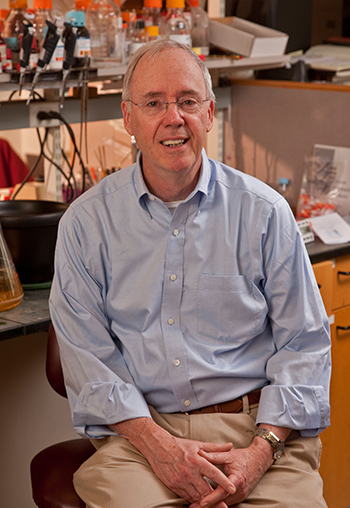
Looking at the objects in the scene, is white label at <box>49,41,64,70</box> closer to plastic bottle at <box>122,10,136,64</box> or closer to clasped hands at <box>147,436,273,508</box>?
plastic bottle at <box>122,10,136,64</box>

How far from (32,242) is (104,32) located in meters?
0.76

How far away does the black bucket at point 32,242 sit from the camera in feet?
5.69

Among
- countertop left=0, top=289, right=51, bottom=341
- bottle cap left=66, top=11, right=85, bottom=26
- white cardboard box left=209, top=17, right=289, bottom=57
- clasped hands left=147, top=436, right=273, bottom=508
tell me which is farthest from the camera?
white cardboard box left=209, top=17, right=289, bottom=57

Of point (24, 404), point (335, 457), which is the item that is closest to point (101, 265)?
point (24, 404)

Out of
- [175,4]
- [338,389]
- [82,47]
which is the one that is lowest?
[338,389]

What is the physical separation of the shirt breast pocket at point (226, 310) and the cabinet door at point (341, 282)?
0.78 m

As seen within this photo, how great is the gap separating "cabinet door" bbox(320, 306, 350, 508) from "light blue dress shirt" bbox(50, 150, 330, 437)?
74cm

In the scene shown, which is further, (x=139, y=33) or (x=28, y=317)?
(x=139, y=33)

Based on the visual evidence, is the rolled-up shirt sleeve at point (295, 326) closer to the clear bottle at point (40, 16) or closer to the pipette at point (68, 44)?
the pipette at point (68, 44)

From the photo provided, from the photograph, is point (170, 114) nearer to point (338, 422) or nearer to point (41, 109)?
point (41, 109)

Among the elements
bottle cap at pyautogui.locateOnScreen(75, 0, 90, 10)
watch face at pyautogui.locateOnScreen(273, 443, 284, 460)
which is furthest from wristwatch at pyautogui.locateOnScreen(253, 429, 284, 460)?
bottle cap at pyautogui.locateOnScreen(75, 0, 90, 10)

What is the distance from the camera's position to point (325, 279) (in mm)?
2076

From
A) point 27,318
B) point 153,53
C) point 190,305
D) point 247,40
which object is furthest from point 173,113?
point 247,40

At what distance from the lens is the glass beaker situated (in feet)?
5.46
